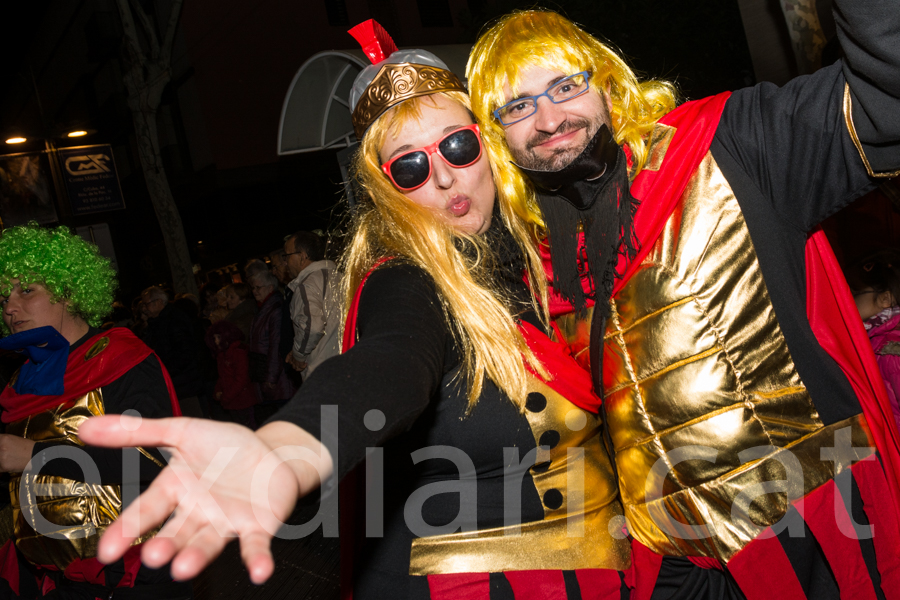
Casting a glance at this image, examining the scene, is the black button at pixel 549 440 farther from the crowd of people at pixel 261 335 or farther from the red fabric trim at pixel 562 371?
the crowd of people at pixel 261 335

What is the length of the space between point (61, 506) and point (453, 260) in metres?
2.14

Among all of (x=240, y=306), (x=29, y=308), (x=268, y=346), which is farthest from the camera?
(x=240, y=306)

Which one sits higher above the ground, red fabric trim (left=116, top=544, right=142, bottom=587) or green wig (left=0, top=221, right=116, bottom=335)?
green wig (left=0, top=221, right=116, bottom=335)

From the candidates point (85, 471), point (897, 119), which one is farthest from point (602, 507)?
point (85, 471)

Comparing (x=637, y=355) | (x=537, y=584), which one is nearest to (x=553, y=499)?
(x=537, y=584)

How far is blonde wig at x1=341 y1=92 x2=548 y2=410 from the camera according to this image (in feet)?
4.93

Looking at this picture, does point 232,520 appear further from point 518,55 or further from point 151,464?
point 151,464

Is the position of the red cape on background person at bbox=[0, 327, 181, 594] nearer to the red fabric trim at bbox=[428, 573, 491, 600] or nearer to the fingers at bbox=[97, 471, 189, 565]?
the red fabric trim at bbox=[428, 573, 491, 600]

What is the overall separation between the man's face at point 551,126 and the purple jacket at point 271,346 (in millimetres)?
4513

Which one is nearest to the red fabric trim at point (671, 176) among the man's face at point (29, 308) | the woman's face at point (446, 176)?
the woman's face at point (446, 176)

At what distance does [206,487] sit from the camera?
0.74 meters

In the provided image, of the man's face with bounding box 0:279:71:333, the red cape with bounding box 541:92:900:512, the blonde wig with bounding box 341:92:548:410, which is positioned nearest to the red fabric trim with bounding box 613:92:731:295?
the red cape with bounding box 541:92:900:512

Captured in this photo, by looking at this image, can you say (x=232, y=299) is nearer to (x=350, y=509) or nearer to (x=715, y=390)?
(x=350, y=509)

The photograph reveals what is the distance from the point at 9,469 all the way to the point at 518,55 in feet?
8.53
